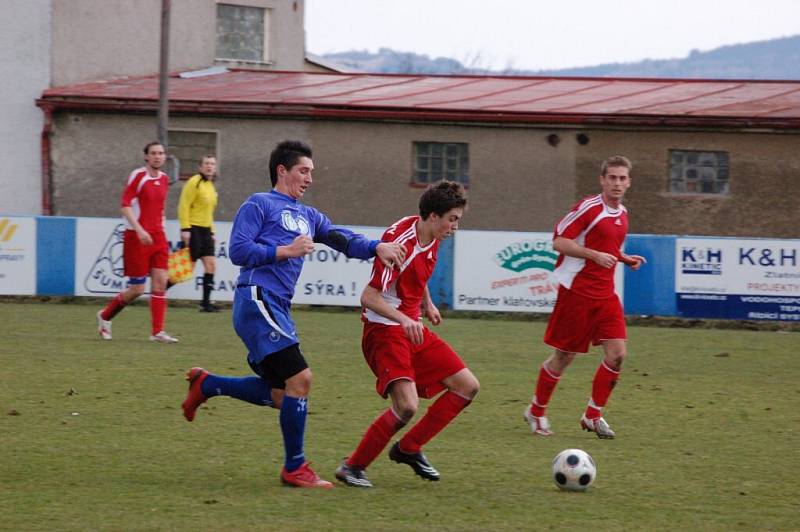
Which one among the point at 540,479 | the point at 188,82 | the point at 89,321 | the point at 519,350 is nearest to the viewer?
the point at 540,479

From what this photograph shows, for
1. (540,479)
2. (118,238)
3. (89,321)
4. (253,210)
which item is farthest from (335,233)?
(118,238)

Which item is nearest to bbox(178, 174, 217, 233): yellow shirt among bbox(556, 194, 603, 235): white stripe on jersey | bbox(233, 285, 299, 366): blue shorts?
bbox(556, 194, 603, 235): white stripe on jersey

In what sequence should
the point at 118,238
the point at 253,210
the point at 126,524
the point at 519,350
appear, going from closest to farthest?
the point at 126,524
the point at 253,210
the point at 519,350
the point at 118,238

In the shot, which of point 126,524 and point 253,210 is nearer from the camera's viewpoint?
point 126,524

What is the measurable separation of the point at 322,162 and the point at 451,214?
16.2 m

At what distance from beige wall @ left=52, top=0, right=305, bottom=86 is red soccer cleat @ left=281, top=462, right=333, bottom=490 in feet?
62.0

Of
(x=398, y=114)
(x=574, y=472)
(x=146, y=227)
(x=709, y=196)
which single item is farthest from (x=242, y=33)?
(x=574, y=472)

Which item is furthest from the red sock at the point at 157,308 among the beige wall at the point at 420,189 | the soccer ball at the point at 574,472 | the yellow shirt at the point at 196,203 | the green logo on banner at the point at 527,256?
the beige wall at the point at 420,189

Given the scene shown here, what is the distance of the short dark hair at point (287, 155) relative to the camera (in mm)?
6676

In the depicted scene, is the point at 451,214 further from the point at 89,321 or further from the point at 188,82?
the point at 188,82

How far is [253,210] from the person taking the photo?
6.52 meters

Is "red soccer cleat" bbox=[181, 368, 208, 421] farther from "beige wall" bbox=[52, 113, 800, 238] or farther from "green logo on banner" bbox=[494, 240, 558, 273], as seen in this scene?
"beige wall" bbox=[52, 113, 800, 238]

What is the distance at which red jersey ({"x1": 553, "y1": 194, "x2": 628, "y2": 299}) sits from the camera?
8.72 metres

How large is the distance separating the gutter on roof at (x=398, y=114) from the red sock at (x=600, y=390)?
13386 mm
